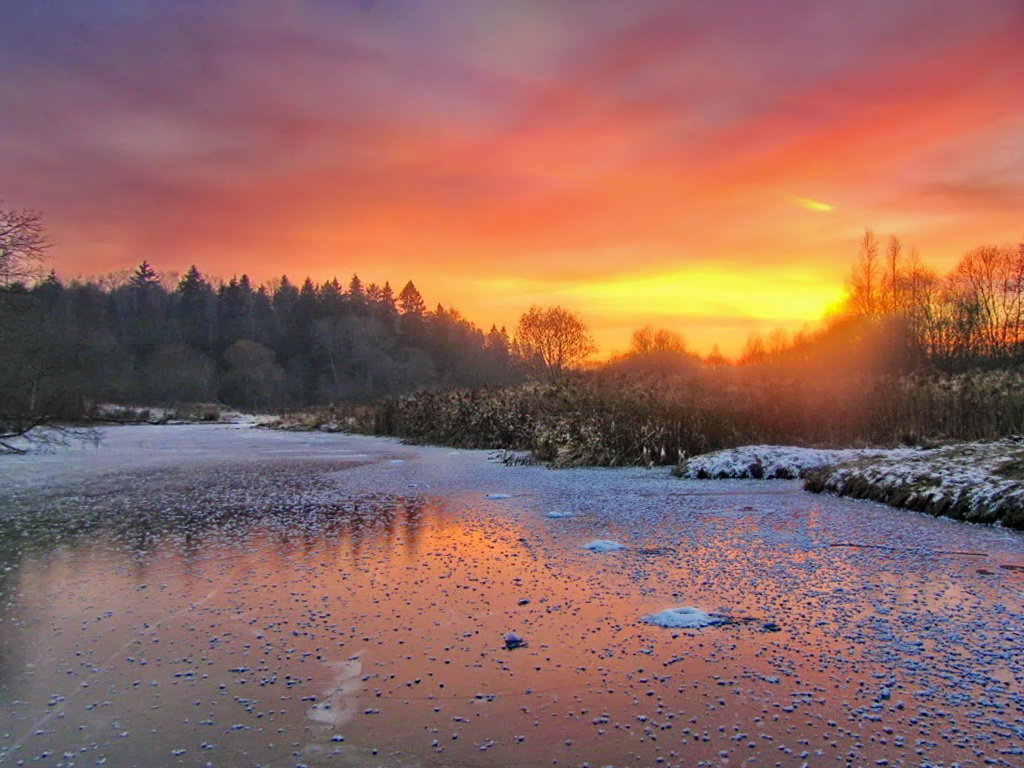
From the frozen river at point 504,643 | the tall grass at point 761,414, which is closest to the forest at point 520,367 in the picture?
the tall grass at point 761,414

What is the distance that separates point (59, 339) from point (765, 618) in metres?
17.3

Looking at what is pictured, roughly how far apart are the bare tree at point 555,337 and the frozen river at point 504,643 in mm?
33977

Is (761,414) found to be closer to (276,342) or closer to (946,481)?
(946,481)

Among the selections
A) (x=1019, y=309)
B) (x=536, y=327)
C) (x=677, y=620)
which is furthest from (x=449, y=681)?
(x=1019, y=309)

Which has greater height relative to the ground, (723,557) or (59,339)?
(59,339)

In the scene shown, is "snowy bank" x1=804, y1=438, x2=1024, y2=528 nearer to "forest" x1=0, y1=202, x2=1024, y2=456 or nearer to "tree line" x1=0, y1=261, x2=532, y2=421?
"forest" x1=0, y1=202, x2=1024, y2=456

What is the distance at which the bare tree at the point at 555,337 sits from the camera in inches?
1601

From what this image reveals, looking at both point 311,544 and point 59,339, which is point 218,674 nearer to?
point 311,544

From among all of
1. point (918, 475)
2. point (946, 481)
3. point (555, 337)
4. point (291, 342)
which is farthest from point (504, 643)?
point (291, 342)

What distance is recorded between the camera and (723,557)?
491cm

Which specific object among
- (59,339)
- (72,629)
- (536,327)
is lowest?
(72,629)

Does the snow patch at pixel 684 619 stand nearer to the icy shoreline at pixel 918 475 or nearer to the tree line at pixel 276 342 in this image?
the icy shoreline at pixel 918 475

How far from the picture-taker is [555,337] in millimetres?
40750

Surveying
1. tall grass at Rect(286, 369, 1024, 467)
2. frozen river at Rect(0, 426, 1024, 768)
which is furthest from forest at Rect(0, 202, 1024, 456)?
frozen river at Rect(0, 426, 1024, 768)
